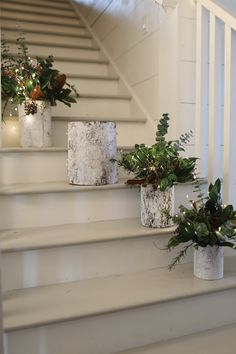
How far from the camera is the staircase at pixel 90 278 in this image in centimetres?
127

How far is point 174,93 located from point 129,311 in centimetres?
134

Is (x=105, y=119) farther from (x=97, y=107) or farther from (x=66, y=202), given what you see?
(x=66, y=202)

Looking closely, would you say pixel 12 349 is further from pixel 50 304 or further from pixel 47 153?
pixel 47 153

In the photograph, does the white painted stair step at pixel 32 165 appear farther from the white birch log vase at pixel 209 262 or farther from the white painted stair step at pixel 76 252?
the white birch log vase at pixel 209 262

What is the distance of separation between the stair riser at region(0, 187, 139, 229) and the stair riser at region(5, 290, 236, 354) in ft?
1.89

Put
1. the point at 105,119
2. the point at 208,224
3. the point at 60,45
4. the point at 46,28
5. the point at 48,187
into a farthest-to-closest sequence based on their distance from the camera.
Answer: the point at 46,28
the point at 60,45
the point at 105,119
the point at 48,187
the point at 208,224

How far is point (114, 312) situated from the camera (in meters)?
1.30

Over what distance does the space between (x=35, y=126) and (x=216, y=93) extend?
3.41 feet

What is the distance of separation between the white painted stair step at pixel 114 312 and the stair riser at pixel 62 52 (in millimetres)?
2260

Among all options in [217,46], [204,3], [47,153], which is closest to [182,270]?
[47,153]

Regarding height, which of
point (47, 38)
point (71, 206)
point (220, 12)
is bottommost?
point (71, 206)

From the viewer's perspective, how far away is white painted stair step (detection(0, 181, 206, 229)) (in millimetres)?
1650

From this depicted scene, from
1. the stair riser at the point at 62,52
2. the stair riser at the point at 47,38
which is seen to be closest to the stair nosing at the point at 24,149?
the stair riser at the point at 62,52

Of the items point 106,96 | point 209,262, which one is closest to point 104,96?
point 106,96
